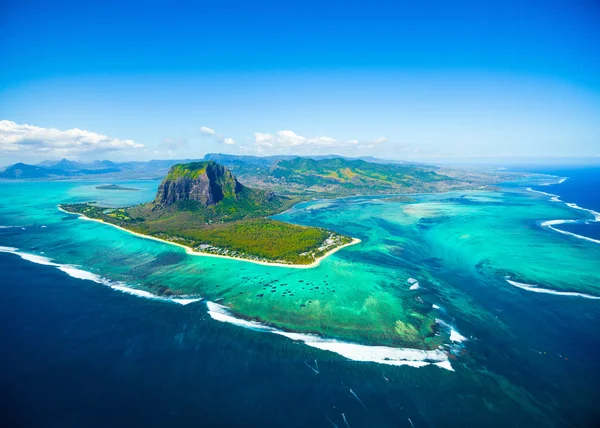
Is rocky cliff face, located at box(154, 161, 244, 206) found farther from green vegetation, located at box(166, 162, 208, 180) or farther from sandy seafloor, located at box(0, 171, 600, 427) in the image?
sandy seafloor, located at box(0, 171, 600, 427)

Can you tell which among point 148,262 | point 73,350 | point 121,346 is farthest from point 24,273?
point 121,346

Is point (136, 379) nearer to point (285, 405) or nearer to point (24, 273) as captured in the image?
point (285, 405)

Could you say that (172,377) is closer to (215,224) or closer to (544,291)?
(544,291)

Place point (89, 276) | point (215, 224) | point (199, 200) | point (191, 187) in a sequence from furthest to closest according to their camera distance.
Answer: point (191, 187) < point (199, 200) < point (215, 224) < point (89, 276)

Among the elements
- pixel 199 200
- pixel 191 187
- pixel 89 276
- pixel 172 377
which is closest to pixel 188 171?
pixel 191 187

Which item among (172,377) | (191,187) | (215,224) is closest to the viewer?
(172,377)

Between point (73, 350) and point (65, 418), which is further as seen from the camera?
point (73, 350)
